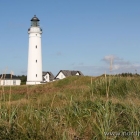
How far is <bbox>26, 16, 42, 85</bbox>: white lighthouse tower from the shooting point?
3978 cm

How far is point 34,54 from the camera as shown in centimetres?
3981

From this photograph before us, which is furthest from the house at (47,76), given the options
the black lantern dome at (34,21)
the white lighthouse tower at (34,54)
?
the black lantern dome at (34,21)

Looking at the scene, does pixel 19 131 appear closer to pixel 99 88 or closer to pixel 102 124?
pixel 102 124

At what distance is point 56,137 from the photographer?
3674mm

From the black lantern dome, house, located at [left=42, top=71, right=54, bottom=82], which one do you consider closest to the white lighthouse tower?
the black lantern dome

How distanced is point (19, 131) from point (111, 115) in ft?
4.70

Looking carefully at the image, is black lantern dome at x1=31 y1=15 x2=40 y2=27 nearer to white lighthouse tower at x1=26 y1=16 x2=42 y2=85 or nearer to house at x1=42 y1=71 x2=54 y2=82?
white lighthouse tower at x1=26 y1=16 x2=42 y2=85

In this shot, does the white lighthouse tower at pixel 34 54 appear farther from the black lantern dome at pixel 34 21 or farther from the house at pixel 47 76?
the house at pixel 47 76

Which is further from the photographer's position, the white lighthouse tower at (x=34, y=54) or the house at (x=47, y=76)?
the house at (x=47, y=76)

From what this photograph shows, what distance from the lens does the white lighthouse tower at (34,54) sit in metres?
39.8

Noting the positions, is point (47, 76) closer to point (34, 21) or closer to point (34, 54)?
point (34, 54)

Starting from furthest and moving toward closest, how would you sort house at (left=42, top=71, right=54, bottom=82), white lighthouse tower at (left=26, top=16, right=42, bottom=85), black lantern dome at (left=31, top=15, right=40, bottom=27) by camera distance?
house at (left=42, top=71, right=54, bottom=82) < black lantern dome at (left=31, top=15, right=40, bottom=27) < white lighthouse tower at (left=26, top=16, right=42, bottom=85)

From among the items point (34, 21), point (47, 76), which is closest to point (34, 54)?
point (34, 21)

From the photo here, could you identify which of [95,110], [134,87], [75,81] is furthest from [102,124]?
[75,81]
